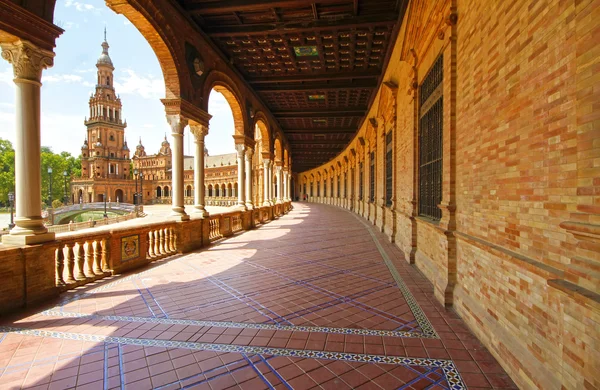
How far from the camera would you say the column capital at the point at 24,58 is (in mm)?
4523

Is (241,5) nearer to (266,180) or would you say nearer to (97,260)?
(97,260)

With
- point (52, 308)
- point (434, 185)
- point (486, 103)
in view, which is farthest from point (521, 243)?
point (52, 308)

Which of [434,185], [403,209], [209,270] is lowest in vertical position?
[209,270]

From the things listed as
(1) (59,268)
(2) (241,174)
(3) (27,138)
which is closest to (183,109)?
(3) (27,138)

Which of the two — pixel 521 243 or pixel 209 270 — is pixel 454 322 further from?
pixel 209 270

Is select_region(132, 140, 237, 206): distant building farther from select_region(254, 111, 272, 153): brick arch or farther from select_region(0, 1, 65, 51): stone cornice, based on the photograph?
select_region(0, 1, 65, 51): stone cornice

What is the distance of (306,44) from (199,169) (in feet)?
19.2

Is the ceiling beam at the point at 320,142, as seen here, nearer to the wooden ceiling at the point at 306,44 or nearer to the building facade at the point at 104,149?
the wooden ceiling at the point at 306,44

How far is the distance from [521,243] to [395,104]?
8384mm

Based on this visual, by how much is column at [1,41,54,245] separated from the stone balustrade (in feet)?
0.93

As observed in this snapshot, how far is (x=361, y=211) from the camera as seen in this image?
2031 cm

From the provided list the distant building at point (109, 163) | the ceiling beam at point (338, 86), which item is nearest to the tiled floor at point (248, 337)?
the ceiling beam at point (338, 86)

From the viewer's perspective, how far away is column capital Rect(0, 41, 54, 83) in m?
4.52

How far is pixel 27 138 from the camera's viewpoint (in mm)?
4711
